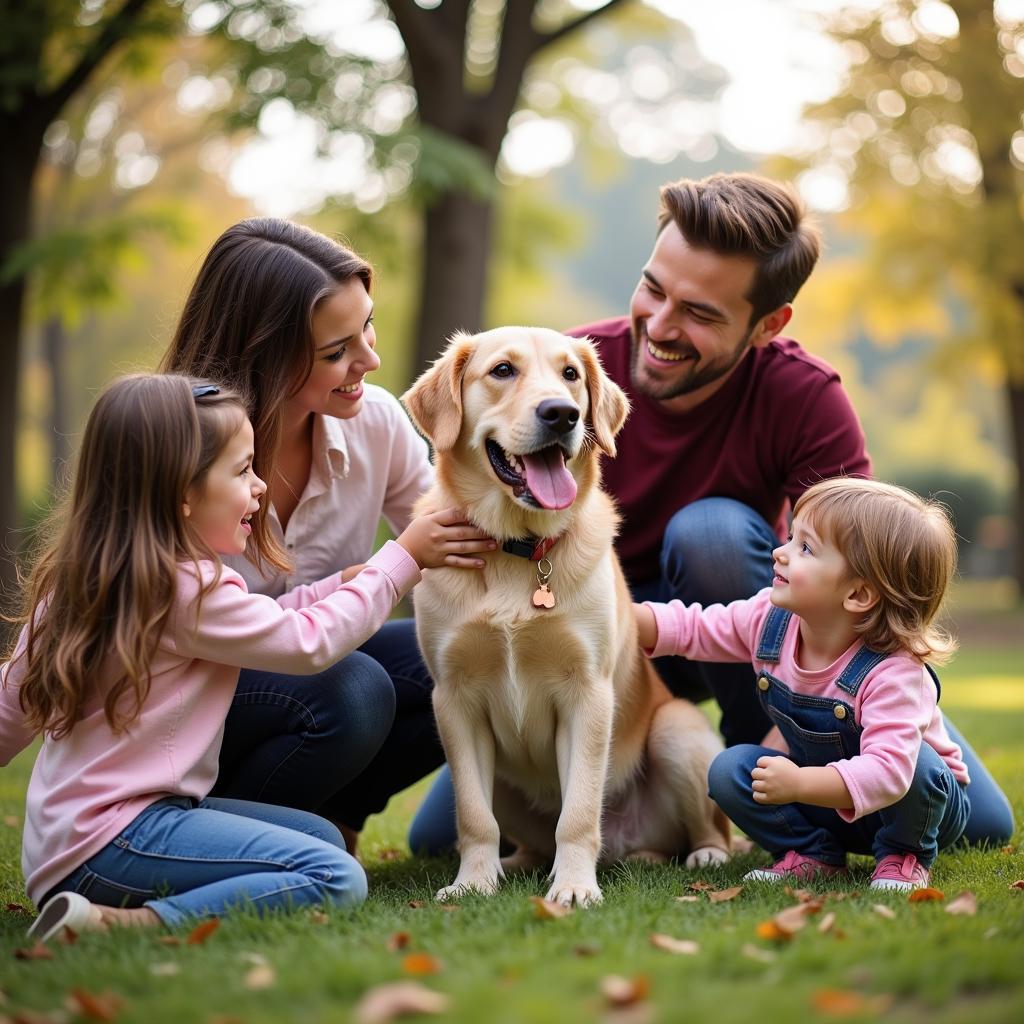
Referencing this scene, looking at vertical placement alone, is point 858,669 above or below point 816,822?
above

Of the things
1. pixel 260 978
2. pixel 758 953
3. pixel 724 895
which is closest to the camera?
pixel 260 978

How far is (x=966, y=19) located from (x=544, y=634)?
46.8 feet

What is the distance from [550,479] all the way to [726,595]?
2.86 ft

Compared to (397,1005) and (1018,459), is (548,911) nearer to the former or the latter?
(397,1005)

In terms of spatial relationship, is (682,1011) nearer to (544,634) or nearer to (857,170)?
(544,634)

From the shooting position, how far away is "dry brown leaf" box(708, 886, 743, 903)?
2.93 m

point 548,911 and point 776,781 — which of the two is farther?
point 776,781

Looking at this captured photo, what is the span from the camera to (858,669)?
10.2ft

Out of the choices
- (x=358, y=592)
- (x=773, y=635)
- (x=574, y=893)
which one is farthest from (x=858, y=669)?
(x=358, y=592)

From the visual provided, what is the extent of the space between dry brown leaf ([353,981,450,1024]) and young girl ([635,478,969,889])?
1.28m

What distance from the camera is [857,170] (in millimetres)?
16031

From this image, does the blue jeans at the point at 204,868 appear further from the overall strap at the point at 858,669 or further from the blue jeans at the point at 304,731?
the overall strap at the point at 858,669

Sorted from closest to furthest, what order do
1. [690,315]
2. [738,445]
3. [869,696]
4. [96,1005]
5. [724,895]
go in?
[96,1005], [724,895], [869,696], [690,315], [738,445]

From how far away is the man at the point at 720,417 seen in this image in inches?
157
